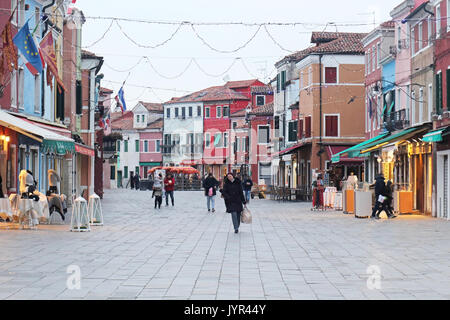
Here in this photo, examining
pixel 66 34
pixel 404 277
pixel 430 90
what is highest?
pixel 66 34

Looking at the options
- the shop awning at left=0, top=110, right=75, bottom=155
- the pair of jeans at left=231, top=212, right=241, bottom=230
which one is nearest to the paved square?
the pair of jeans at left=231, top=212, right=241, bottom=230

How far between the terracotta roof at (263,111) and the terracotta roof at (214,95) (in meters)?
11.9

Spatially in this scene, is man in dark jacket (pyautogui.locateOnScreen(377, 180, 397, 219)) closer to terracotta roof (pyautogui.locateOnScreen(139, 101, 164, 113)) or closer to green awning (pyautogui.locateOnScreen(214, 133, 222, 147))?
green awning (pyautogui.locateOnScreen(214, 133, 222, 147))

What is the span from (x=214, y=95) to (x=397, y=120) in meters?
65.6

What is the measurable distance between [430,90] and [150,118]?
8298cm

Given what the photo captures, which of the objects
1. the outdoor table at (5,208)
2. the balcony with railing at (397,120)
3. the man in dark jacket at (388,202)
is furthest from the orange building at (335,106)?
the outdoor table at (5,208)

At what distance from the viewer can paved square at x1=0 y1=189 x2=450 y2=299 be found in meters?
10.9

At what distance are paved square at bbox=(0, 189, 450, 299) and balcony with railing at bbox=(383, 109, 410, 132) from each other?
14535mm

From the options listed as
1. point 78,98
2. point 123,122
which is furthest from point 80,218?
point 123,122

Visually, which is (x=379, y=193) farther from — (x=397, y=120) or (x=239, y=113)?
(x=239, y=113)

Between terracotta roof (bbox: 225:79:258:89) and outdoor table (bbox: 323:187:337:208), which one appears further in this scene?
terracotta roof (bbox: 225:79:258:89)
